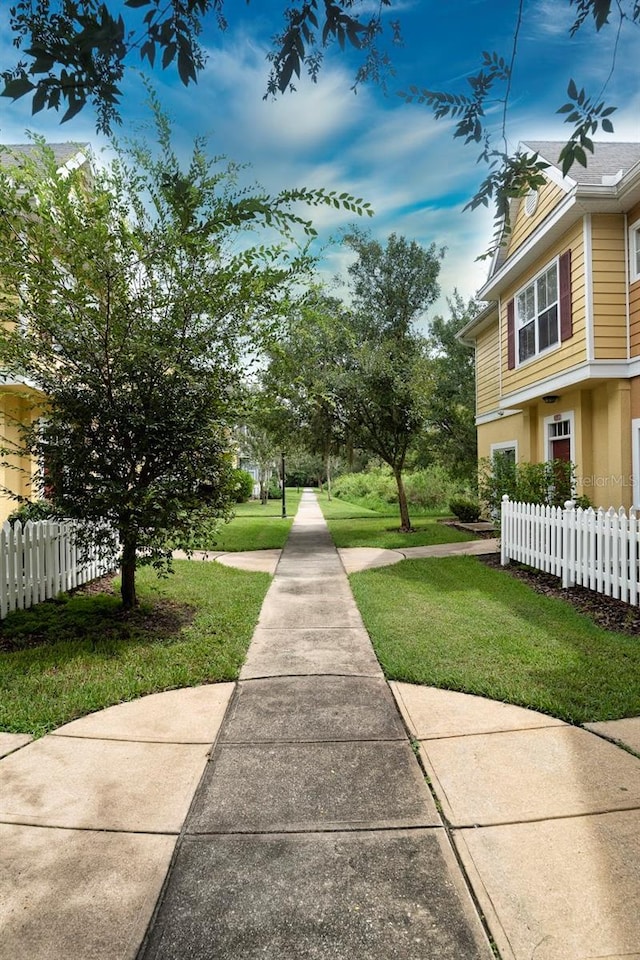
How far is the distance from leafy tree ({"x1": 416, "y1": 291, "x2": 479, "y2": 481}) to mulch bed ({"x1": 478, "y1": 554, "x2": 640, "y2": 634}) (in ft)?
38.2

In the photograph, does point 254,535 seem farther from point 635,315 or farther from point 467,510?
point 635,315

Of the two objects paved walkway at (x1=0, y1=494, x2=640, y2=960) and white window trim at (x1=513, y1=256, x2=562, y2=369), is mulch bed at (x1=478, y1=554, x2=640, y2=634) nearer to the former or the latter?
paved walkway at (x1=0, y1=494, x2=640, y2=960)

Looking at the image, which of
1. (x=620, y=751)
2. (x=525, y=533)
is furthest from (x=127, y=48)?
(x=525, y=533)

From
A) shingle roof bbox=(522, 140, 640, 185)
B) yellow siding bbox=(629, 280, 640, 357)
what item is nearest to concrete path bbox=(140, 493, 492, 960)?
yellow siding bbox=(629, 280, 640, 357)

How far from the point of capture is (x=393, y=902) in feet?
6.20

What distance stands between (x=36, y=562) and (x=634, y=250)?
9.60 metres

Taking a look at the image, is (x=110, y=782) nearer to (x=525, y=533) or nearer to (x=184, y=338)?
(x=184, y=338)

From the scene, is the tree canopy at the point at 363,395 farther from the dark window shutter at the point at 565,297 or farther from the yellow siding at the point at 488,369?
the dark window shutter at the point at 565,297

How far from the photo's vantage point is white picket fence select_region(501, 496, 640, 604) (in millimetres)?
6059

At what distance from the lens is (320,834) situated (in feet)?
7.46

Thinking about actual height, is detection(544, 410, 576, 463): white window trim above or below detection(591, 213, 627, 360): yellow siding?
below

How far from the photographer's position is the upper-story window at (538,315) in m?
9.95

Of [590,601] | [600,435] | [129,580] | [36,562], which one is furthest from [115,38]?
[600,435]

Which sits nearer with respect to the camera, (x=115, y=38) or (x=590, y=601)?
(x=115, y=38)
